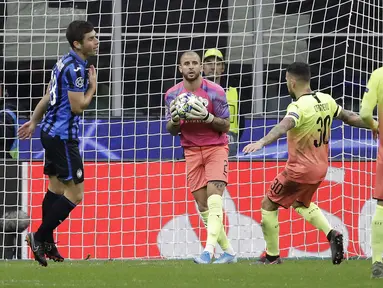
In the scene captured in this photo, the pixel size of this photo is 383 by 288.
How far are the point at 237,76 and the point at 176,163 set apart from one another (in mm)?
1885

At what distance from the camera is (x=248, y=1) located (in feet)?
52.1

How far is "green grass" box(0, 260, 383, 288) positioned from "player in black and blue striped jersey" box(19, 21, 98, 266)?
0.34m

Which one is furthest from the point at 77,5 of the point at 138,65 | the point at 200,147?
the point at 200,147

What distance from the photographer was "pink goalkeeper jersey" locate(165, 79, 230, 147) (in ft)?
38.0

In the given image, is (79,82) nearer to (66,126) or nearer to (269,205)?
(66,126)

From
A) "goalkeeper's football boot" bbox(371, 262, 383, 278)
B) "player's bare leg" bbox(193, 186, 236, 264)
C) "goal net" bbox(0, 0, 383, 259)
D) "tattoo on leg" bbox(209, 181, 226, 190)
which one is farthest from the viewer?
"goal net" bbox(0, 0, 383, 259)

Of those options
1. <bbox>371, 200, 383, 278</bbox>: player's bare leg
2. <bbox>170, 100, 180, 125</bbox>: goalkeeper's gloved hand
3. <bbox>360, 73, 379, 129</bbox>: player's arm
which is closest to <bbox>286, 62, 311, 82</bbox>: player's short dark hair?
<bbox>170, 100, 180, 125</bbox>: goalkeeper's gloved hand

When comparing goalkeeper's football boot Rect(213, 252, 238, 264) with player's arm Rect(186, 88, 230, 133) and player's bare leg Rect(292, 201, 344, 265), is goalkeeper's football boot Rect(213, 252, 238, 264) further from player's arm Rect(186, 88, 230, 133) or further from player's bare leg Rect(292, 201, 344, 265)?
player's arm Rect(186, 88, 230, 133)

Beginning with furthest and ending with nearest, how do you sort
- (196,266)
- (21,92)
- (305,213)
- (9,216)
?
1. (21,92)
2. (9,216)
3. (305,213)
4. (196,266)

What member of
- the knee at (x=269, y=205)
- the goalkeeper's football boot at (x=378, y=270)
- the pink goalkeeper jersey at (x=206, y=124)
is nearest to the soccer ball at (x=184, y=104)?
the pink goalkeeper jersey at (x=206, y=124)

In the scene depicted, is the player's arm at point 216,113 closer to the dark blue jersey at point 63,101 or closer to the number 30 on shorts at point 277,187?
the number 30 on shorts at point 277,187

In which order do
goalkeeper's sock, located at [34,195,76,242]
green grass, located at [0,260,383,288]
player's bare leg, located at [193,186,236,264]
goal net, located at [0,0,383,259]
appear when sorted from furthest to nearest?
goal net, located at [0,0,383,259]
player's bare leg, located at [193,186,236,264]
goalkeeper's sock, located at [34,195,76,242]
green grass, located at [0,260,383,288]

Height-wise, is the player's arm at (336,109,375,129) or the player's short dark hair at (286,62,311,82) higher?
the player's short dark hair at (286,62,311,82)

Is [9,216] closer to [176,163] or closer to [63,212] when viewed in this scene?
[176,163]
